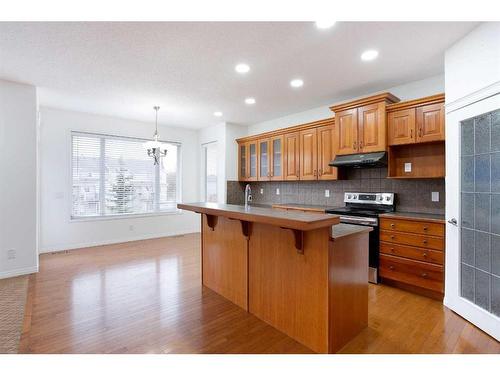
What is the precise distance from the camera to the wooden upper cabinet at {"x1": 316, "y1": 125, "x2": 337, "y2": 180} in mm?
4316

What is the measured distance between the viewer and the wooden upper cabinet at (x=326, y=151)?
432cm

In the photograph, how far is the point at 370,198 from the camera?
4051 millimetres

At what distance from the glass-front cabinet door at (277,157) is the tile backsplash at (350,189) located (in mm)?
386

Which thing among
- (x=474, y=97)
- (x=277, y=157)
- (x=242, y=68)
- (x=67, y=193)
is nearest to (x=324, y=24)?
(x=242, y=68)

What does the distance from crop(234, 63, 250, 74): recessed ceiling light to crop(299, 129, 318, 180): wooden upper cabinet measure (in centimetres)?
181

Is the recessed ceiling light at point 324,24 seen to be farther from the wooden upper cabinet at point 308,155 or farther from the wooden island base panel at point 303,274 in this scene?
the wooden upper cabinet at point 308,155

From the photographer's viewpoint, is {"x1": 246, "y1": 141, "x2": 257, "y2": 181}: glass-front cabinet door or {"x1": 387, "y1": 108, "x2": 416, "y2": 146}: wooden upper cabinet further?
{"x1": 246, "y1": 141, "x2": 257, "y2": 181}: glass-front cabinet door

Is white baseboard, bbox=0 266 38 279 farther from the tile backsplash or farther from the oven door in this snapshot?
the oven door

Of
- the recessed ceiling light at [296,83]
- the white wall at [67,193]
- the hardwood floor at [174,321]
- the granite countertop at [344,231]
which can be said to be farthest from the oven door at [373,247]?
the white wall at [67,193]

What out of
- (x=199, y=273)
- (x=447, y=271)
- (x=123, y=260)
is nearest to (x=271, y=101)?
(x=199, y=273)

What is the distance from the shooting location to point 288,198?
18.3 feet

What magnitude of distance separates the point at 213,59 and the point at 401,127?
8.14 ft

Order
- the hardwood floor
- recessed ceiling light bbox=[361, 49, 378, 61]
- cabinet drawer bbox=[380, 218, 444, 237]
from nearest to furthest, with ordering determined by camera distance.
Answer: the hardwood floor < recessed ceiling light bbox=[361, 49, 378, 61] < cabinet drawer bbox=[380, 218, 444, 237]

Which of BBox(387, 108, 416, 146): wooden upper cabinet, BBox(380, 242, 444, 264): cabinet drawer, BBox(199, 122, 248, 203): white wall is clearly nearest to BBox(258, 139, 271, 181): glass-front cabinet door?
BBox(199, 122, 248, 203): white wall
